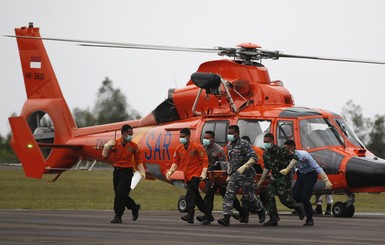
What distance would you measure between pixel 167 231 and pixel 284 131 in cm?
693

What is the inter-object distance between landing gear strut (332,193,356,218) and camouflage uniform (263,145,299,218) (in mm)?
3432

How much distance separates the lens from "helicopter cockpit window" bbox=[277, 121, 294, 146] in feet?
76.1

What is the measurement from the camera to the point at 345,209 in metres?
22.8

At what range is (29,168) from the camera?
93.6 feet

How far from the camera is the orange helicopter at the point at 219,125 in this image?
22859mm

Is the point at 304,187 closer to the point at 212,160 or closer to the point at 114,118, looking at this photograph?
the point at 212,160

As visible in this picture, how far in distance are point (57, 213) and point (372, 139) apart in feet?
162

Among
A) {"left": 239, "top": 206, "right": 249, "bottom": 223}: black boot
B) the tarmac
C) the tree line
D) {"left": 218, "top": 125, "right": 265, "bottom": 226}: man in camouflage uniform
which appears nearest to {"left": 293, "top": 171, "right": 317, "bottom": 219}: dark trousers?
the tarmac

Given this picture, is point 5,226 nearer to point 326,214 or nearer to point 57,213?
point 57,213

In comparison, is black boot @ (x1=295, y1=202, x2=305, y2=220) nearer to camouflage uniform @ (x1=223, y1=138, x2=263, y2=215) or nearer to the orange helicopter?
camouflage uniform @ (x1=223, y1=138, x2=263, y2=215)

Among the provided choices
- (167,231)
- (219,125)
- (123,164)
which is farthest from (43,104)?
(167,231)

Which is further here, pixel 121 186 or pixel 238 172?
pixel 121 186

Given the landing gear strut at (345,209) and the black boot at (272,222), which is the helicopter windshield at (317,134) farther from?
→ the black boot at (272,222)

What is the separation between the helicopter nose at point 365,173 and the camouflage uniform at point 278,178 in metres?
3.06
